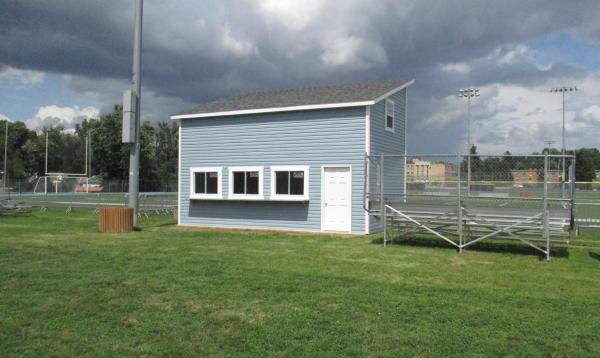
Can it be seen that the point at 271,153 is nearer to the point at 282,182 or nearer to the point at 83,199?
the point at 282,182

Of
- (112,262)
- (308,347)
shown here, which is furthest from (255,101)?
(308,347)

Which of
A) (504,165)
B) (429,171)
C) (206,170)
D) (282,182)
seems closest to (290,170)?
(282,182)

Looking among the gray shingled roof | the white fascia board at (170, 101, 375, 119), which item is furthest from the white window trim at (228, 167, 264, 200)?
the gray shingled roof

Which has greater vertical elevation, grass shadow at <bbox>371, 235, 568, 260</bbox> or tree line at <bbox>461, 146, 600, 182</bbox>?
tree line at <bbox>461, 146, 600, 182</bbox>

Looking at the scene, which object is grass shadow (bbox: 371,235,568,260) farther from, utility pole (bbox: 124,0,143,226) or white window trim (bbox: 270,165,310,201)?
utility pole (bbox: 124,0,143,226)

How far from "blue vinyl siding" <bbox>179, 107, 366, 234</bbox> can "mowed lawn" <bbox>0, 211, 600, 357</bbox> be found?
454 centimetres

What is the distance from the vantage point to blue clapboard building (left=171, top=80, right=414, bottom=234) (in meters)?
15.9

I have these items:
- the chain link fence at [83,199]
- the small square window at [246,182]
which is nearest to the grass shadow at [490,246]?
the small square window at [246,182]

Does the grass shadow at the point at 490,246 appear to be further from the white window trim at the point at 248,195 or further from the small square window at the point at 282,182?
the white window trim at the point at 248,195

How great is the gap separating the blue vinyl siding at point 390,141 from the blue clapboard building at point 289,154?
4cm

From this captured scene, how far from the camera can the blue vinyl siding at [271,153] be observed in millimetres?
15828

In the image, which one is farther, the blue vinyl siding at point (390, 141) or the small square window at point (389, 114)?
the small square window at point (389, 114)

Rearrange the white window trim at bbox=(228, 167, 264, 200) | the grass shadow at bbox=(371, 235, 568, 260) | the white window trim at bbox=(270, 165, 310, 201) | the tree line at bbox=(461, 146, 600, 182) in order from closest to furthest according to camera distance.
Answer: the tree line at bbox=(461, 146, 600, 182)
the grass shadow at bbox=(371, 235, 568, 260)
the white window trim at bbox=(270, 165, 310, 201)
the white window trim at bbox=(228, 167, 264, 200)

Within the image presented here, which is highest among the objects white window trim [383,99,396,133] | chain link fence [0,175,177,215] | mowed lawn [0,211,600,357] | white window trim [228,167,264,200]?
white window trim [383,99,396,133]
